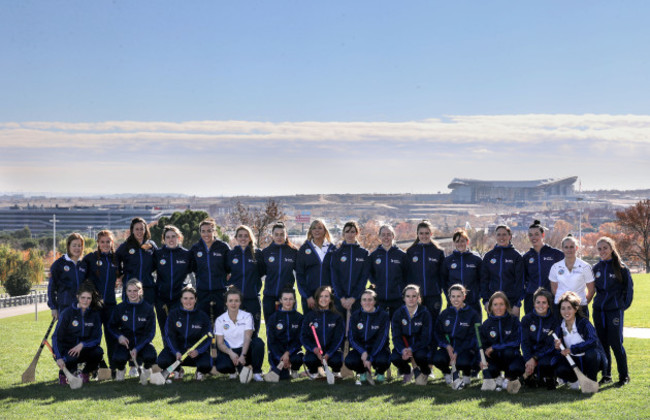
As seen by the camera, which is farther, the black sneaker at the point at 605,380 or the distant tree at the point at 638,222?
the distant tree at the point at 638,222

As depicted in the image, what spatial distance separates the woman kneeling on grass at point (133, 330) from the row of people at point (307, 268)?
0.28m

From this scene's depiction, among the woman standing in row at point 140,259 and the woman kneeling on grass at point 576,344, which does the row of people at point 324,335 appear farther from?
the woman standing in row at point 140,259

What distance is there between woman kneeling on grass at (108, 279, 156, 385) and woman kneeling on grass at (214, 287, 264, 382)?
94 centimetres

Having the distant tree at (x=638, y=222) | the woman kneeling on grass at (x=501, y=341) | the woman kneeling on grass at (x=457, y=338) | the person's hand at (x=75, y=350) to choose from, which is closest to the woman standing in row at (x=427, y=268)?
the woman kneeling on grass at (x=457, y=338)

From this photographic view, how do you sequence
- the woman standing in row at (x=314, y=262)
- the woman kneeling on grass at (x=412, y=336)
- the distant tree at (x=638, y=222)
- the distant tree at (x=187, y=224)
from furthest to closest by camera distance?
the distant tree at (x=638, y=222)
the distant tree at (x=187, y=224)
the woman standing in row at (x=314, y=262)
the woman kneeling on grass at (x=412, y=336)

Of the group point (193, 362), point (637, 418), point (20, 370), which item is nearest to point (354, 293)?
point (193, 362)

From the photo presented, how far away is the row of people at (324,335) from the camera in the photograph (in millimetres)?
8883

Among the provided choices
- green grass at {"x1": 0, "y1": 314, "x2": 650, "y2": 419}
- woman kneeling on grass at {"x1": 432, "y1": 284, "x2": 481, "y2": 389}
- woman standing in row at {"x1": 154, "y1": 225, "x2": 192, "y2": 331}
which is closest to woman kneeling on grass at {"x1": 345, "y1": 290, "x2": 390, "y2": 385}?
green grass at {"x1": 0, "y1": 314, "x2": 650, "y2": 419}

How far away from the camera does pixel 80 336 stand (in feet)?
31.3

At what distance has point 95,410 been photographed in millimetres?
7910

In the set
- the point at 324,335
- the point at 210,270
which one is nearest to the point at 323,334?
the point at 324,335

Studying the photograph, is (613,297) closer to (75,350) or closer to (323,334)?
(323,334)

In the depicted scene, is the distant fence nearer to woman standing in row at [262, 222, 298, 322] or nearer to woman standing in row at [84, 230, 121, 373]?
woman standing in row at [84, 230, 121, 373]

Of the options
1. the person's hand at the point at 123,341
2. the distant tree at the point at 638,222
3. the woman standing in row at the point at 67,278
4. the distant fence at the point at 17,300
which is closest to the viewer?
the person's hand at the point at 123,341
